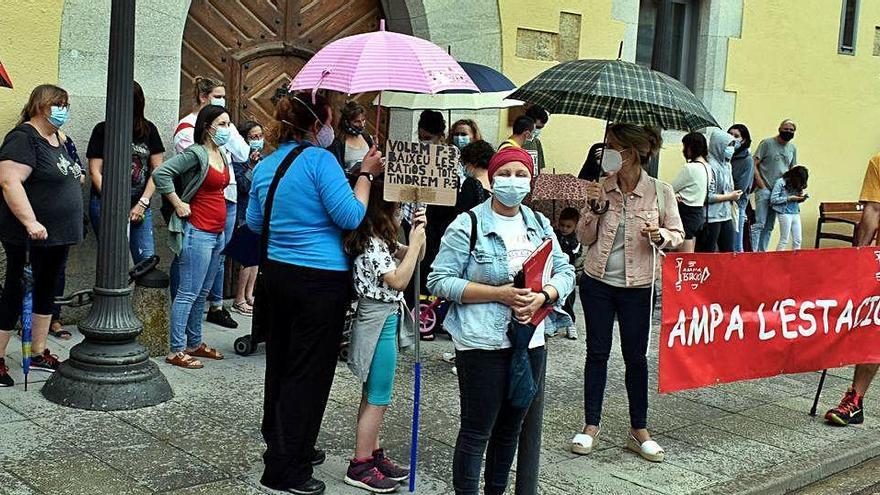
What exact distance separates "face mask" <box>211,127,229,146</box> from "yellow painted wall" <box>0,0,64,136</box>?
4.81 ft

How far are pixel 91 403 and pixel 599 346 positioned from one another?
2.91 meters

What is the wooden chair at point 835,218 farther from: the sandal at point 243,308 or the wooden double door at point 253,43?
the sandal at point 243,308

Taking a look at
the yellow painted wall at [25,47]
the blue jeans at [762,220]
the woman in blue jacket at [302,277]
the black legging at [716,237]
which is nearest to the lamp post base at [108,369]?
the woman in blue jacket at [302,277]

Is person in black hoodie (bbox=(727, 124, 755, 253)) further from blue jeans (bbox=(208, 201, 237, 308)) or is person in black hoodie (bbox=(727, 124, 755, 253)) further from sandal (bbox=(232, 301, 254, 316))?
blue jeans (bbox=(208, 201, 237, 308))

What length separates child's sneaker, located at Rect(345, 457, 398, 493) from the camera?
527 cm

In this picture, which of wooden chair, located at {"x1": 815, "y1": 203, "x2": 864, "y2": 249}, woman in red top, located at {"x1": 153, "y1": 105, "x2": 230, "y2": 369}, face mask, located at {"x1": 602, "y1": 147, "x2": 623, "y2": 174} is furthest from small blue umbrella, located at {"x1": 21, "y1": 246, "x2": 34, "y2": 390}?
wooden chair, located at {"x1": 815, "y1": 203, "x2": 864, "y2": 249}

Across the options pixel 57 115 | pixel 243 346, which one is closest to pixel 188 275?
pixel 243 346

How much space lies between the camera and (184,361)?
7.24 m

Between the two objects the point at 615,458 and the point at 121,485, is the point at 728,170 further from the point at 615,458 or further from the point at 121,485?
the point at 121,485

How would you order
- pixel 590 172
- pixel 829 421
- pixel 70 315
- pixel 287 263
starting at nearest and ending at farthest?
pixel 287 263
pixel 829 421
pixel 70 315
pixel 590 172

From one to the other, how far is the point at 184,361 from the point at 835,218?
1041cm

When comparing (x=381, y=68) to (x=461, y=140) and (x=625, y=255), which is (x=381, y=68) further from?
(x=461, y=140)

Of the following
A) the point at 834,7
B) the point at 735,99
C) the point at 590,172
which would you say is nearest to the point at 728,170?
the point at 590,172

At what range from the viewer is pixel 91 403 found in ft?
20.1
